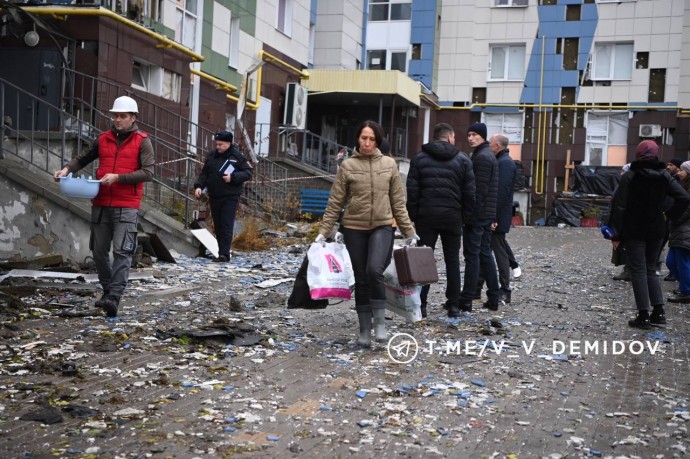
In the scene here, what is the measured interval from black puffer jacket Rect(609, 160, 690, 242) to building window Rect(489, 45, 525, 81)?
32.7 m

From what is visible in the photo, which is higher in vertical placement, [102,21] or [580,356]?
[102,21]

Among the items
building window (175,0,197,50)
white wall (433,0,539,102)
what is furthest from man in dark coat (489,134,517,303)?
white wall (433,0,539,102)

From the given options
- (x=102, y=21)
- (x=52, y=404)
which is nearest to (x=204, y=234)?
(x=102, y=21)

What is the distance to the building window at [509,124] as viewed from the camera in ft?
133

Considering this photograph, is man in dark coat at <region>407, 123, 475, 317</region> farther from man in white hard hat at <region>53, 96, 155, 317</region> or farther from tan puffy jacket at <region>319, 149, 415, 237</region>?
man in white hard hat at <region>53, 96, 155, 317</region>

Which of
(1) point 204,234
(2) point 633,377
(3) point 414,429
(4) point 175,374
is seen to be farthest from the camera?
(1) point 204,234

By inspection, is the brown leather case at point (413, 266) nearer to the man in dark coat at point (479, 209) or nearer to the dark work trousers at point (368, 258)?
the dark work trousers at point (368, 258)

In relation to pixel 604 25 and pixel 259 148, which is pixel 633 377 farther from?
pixel 604 25

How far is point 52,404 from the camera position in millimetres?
5355

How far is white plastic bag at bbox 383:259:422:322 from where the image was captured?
7895mm

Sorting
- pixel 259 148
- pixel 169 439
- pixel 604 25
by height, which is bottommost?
pixel 169 439

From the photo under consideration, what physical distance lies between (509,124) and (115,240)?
1345 inches

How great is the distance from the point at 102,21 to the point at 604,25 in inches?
1113

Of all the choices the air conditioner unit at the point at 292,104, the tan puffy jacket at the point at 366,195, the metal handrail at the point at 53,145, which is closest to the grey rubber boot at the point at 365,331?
the tan puffy jacket at the point at 366,195
